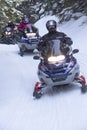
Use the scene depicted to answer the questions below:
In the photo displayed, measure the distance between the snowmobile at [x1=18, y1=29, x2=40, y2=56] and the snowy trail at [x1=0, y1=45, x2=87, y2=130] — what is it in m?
5.72

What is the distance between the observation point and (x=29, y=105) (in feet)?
36.4

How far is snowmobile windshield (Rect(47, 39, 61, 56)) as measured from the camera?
12.2 m

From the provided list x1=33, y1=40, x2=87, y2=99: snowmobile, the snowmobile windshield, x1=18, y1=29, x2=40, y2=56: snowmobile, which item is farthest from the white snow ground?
x1=18, y1=29, x2=40, y2=56: snowmobile

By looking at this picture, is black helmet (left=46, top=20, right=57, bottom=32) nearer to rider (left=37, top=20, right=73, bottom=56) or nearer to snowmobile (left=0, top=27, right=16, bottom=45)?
rider (left=37, top=20, right=73, bottom=56)

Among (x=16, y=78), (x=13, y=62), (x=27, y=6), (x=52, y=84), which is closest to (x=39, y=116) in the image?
(x=52, y=84)

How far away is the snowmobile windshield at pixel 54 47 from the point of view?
1219 centimetres

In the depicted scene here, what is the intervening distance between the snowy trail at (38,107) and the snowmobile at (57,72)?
238mm

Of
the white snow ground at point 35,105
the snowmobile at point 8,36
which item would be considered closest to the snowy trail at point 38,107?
the white snow ground at point 35,105

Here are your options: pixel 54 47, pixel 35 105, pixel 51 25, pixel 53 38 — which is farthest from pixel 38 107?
pixel 51 25

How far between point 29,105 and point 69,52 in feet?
7.00

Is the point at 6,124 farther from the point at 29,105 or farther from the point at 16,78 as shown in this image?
the point at 16,78

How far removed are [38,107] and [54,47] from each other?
2.17m

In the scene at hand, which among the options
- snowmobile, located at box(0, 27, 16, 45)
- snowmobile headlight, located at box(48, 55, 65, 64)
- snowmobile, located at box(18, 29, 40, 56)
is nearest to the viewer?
snowmobile headlight, located at box(48, 55, 65, 64)

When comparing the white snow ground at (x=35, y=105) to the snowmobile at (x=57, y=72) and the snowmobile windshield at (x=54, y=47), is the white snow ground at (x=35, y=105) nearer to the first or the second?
the snowmobile at (x=57, y=72)
